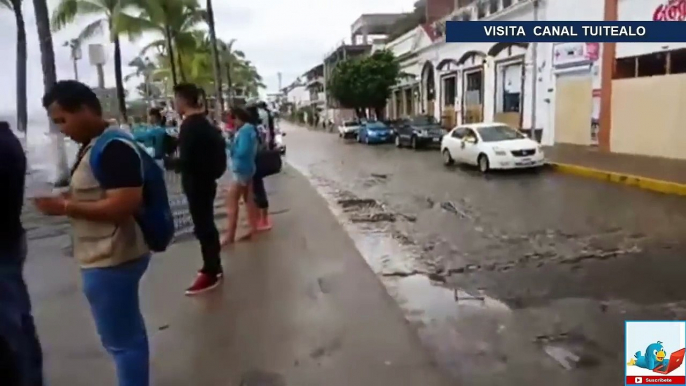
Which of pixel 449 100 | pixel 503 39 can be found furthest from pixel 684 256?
pixel 449 100

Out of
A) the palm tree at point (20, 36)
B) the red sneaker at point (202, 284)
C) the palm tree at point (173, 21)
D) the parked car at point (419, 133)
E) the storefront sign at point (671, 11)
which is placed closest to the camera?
the red sneaker at point (202, 284)

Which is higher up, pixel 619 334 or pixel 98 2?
pixel 98 2

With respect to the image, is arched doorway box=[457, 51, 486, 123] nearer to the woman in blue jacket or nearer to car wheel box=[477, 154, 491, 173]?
car wheel box=[477, 154, 491, 173]

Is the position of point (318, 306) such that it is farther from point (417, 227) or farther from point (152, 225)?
point (417, 227)

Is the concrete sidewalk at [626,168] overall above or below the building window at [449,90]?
below

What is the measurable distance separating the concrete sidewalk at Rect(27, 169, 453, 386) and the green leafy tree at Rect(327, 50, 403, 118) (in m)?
34.7

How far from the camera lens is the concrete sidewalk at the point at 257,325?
4.11 m

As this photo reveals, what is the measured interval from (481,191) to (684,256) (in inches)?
247

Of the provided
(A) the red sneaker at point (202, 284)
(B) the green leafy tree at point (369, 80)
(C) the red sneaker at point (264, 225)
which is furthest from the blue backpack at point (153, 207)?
(B) the green leafy tree at point (369, 80)

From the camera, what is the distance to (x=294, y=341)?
4656 mm

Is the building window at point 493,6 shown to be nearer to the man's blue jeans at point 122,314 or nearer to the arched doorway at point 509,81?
the arched doorway at point 509,81

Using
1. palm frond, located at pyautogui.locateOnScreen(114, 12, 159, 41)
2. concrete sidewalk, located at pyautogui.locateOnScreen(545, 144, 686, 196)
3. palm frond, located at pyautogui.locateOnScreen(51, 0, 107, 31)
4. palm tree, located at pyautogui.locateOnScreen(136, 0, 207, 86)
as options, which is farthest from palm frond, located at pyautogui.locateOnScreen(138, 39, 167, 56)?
concrete sidewalk, located at pyautogui.locateOnScreen(545, 144, 686, 196)

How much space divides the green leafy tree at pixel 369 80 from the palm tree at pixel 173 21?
10737 millimetres

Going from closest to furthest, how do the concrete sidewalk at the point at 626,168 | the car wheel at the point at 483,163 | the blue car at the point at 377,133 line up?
the concrete sidewalk at the point at 626,168, the car wheel at the point at 483,163, the blue car at the point at 377,133
